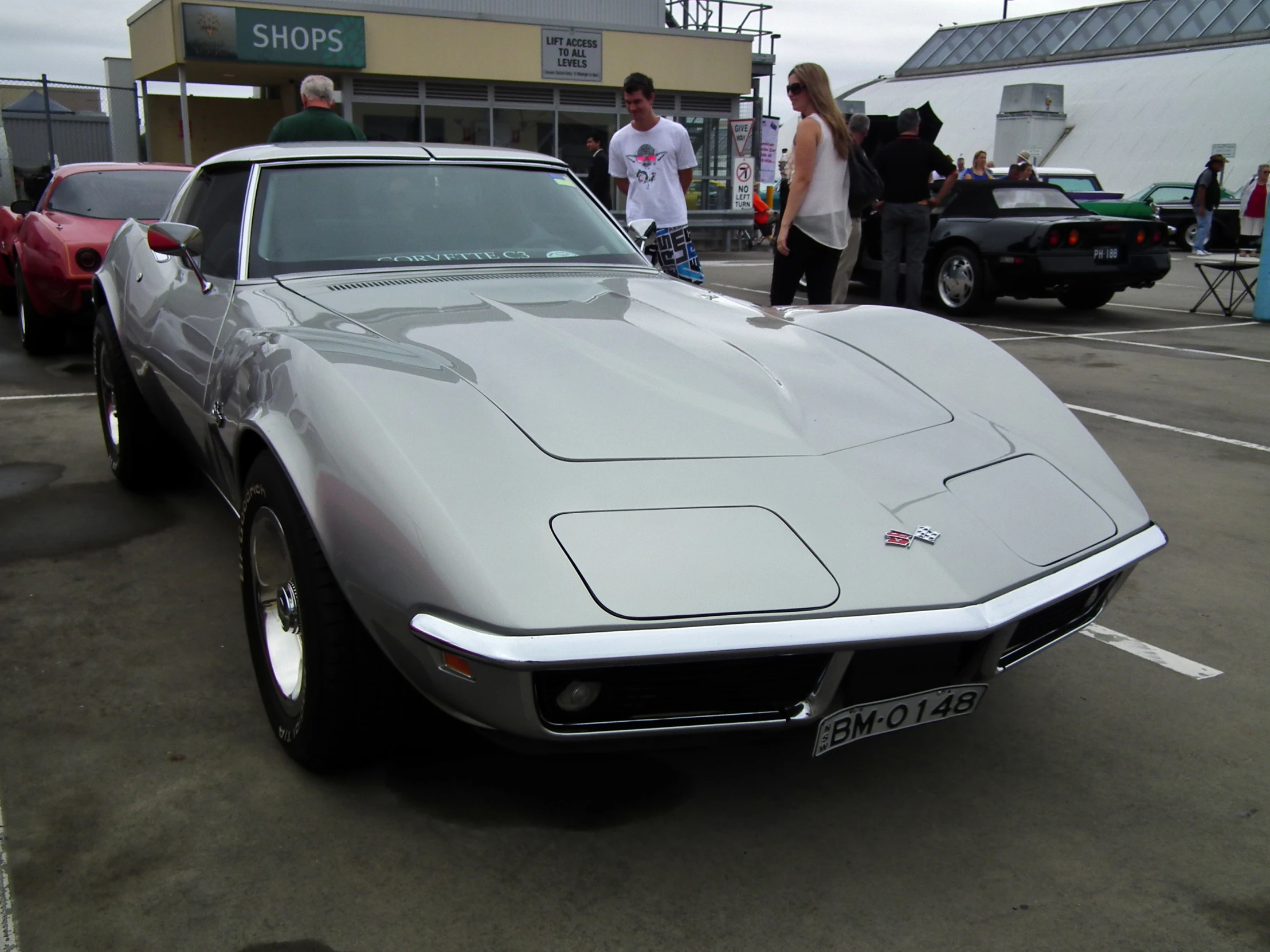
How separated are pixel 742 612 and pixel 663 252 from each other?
4164 mm

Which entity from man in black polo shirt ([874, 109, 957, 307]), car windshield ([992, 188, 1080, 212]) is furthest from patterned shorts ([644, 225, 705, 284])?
car windshield ([992, 188, 1080, 212])

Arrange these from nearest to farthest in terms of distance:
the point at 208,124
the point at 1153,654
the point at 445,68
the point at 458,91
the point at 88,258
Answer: the point at 1153,654 → the point at 88,258 → the point at 445,68 → the point at 458,91 → the point at 208,124

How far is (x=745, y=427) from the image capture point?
88.9 inches

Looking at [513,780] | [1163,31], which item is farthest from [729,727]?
[1163,31]

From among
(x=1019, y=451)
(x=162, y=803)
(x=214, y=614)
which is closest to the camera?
(x=162, y=803)

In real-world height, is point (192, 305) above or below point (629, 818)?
above

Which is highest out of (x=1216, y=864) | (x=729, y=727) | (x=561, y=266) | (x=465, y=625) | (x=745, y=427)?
(x=561, y=266)

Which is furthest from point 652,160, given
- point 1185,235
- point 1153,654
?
point 1185,235

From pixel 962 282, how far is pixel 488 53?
11620mm

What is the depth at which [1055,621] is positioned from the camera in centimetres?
223

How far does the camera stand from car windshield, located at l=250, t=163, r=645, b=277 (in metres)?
3.20

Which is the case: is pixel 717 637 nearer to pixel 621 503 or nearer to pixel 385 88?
pixel 621 503

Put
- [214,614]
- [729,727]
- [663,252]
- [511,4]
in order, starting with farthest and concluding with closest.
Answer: [511,4] → [663,252] → [214,614] → [729,727]

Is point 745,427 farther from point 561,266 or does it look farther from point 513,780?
point 561,266
